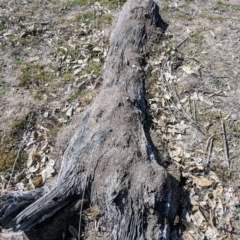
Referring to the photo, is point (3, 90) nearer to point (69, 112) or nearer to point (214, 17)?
point (69, 112)

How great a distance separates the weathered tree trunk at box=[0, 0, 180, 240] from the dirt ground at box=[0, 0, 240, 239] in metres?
0.41

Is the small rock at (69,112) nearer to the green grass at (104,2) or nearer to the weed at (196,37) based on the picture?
the weed at (196,37)

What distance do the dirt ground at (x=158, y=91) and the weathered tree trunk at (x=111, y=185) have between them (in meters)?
0.41

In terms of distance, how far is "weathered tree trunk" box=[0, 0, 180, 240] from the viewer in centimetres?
274

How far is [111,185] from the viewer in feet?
9.34

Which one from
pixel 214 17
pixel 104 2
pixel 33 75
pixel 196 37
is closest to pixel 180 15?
pixel 214 17

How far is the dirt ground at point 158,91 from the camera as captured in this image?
135 inches

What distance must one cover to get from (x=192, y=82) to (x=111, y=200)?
2390 millimetres

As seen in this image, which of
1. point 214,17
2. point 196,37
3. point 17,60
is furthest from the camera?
point 214,17

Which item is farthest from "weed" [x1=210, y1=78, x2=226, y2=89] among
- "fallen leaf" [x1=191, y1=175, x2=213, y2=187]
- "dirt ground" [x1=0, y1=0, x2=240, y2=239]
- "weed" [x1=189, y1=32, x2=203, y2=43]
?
"fallen leaf" [x1=191, y1=175, x2=213, y2=187]

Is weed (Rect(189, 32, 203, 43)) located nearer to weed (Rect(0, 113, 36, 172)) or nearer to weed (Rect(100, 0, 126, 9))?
weed (Rect(100, 0, 126, 9))

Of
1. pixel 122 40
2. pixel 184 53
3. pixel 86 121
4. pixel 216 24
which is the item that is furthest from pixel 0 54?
pixel 216 24

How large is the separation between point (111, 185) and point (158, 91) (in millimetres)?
1911

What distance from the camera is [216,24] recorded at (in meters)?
5.59
